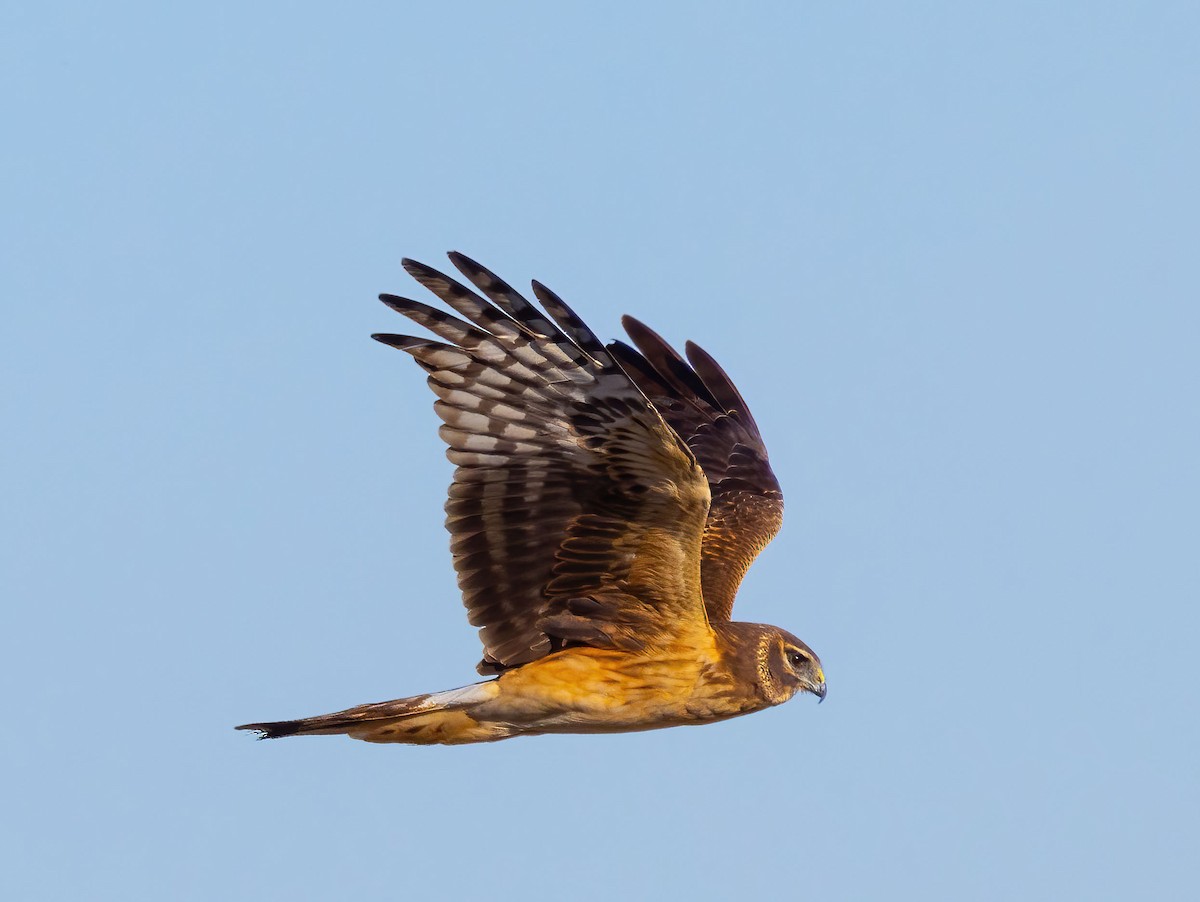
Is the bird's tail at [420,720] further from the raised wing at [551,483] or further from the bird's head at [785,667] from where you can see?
the bird's head at [785,667]

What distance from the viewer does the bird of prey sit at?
846 centimetres

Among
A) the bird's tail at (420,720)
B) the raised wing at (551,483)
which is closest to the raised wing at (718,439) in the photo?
the raised wing at (551,483)

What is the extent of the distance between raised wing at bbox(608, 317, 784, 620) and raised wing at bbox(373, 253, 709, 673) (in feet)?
4.99

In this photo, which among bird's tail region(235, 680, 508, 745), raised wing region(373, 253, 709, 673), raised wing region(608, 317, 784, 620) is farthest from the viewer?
raised wing region(608, 317, 784, 620)

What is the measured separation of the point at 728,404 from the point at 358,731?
3885mm

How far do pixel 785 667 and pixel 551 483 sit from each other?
169 cm

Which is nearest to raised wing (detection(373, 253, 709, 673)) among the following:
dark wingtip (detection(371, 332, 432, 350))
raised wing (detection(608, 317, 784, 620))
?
dark wingtip (detection(371, 332, 432, 350))

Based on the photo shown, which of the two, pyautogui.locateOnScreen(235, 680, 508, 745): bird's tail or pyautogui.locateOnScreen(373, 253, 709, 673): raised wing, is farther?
pyautogui.locateOnScreen(235, 680, 508, 745): bird's tail

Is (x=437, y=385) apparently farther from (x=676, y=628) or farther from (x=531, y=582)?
(x=676, y=628)

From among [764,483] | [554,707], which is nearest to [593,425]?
[554,707]

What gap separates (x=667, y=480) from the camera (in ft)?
27.6

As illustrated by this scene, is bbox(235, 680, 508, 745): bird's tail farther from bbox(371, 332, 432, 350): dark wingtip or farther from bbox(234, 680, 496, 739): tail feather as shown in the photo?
bbox(371, 332, 432, 350): dark wingtip

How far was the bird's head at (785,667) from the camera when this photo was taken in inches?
367

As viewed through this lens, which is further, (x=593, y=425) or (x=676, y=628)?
(x=676, y=628)
